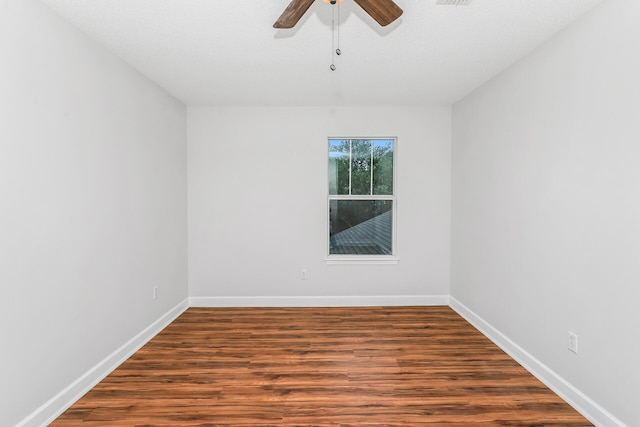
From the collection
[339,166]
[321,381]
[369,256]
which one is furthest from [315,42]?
[369,256]

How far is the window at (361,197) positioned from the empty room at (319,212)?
1.2 inches

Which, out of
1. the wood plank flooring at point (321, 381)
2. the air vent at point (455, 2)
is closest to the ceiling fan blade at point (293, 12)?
the air vent at point (455, 2)

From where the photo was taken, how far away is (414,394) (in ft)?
→ 7.29

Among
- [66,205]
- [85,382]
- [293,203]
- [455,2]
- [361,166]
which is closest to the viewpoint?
[455,2]

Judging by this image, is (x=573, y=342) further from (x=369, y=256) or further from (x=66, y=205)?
(x=66, y=205)

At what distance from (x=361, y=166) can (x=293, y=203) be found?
3.37ft

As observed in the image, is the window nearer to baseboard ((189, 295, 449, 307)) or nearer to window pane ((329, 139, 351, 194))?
window pane ((329, 139, 351, 194))

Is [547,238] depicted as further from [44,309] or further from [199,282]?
[199,282]

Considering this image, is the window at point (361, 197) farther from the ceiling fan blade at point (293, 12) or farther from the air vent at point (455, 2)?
the ceiling fan blade at point (293, 12)

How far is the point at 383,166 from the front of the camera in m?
4.22

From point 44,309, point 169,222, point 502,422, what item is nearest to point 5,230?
point 44,309

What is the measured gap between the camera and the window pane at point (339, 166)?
4184mm

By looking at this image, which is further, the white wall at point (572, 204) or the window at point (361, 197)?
the window at point (361, 197)

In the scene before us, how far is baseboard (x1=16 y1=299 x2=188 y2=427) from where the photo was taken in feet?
6.24
